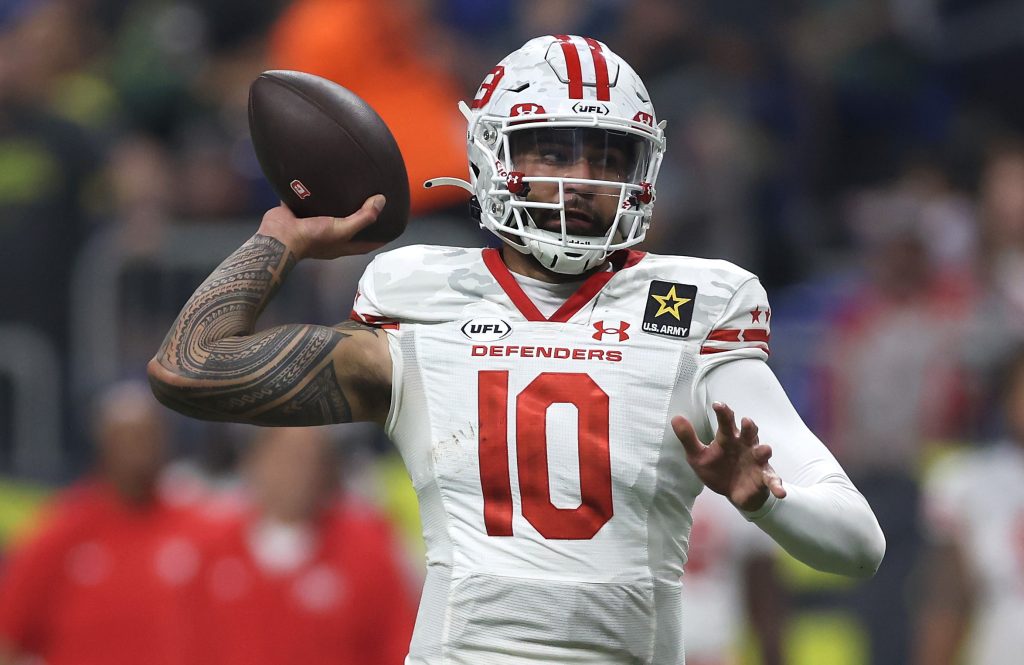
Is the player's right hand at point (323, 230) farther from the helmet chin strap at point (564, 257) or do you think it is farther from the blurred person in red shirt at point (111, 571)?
the blurred person in red shirt at point (111, 571)

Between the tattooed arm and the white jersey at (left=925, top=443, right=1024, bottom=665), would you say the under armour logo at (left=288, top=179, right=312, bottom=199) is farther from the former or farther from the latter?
the white jersey at (left=925, top=443, right=1024, bottom=665)

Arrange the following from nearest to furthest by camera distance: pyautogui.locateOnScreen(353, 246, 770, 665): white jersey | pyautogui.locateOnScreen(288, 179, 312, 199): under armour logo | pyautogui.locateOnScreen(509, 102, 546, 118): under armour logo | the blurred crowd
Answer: pyautogui.locateOnScreen(353, 246, 770, 665): white jersey < pyautogui.locateOnScreen(509, 102, 546, 118): under armour logo < pyautogui.locateOnScreen(288, 179, 312, 199): under armour logo < the blurred crowd

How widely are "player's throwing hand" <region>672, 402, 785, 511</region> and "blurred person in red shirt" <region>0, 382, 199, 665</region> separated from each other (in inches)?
146

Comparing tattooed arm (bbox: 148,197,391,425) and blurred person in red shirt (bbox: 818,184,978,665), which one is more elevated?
tattooed arm (bbox: 148,197,391,425)

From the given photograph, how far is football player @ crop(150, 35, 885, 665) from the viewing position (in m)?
2.96

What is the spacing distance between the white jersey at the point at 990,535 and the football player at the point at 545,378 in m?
3.24

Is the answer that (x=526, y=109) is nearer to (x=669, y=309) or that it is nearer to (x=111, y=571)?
(x=669, y=309)

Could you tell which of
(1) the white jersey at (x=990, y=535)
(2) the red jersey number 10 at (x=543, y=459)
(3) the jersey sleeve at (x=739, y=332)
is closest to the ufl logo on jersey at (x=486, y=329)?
(2) the red jersey number 10 at (x=543, y=459)

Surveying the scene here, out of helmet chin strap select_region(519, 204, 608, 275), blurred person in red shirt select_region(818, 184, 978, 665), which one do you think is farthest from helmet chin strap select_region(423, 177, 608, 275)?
blurred person in red shirt select_region(818, 184, 978, 665)

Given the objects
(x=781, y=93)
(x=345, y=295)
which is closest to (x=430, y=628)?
(x=345, y=295)

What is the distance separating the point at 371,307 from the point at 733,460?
829mm

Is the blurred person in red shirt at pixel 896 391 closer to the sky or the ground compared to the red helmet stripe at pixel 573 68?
closer to the ground

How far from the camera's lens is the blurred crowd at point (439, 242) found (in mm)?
6043

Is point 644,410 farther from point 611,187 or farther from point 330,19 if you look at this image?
point 330,19
